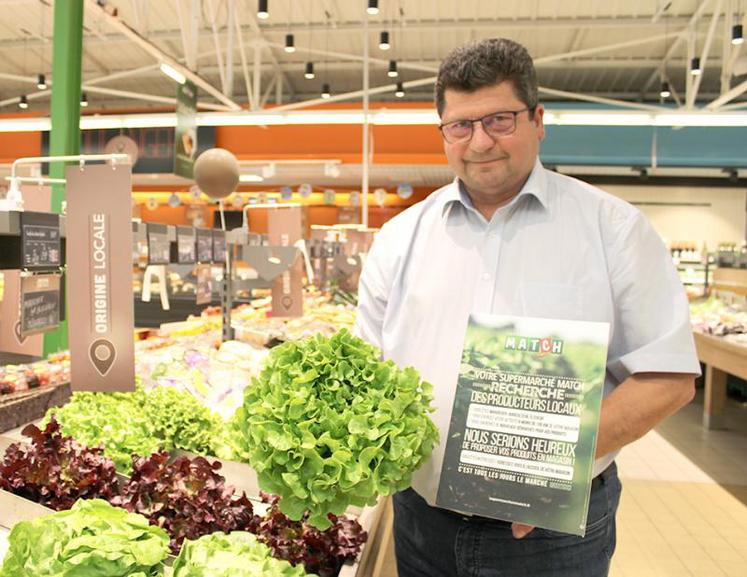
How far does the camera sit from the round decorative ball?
3.80 metres

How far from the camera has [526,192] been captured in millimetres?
1625

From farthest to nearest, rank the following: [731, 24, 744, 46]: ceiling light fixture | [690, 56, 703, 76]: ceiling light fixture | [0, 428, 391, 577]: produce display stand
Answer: [690, 56, 703, 76]: ceiling light fixture
[731, 24, 744, 46]: ceiling light fixture
[0, 428, 391, 577]: produce display stand

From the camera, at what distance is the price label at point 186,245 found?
11.0 feet

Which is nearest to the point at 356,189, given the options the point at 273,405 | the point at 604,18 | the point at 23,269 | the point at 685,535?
the point at 604,18

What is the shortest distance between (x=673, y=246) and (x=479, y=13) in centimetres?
695

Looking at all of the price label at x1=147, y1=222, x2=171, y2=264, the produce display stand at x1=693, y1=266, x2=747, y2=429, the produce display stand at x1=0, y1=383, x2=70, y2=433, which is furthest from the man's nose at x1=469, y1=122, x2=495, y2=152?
the produce display stand at x1=693, y1=266, x2=747, y2=429

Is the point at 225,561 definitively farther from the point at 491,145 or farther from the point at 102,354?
the point at 102,354

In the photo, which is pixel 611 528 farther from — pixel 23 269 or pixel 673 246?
pixel 673 246

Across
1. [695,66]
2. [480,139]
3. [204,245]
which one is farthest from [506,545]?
[695,66]

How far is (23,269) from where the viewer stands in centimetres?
220

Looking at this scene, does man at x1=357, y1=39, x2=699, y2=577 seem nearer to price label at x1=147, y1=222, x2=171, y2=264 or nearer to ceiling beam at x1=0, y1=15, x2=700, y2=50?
price label at x1=147, y1=222, x2=171, y2=264

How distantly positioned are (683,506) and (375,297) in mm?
4092

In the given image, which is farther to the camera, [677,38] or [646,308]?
[677,38]

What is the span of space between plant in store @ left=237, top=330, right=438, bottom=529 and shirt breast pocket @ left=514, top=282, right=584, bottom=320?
387mm
